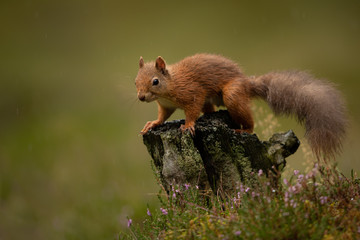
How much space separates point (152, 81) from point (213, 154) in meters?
0.75

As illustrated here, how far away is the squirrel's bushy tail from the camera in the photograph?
2.73 meters

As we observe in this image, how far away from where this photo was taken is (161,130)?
117 inches

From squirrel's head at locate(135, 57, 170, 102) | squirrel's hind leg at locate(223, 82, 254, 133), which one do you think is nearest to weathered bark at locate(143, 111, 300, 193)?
squirrel's hind leg at locate(223, 82, 254, 133)

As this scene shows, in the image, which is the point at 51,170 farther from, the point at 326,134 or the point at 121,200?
the point at 326,134

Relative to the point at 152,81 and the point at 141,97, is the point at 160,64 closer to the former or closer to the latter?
the point at 152,81

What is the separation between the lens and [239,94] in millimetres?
3072

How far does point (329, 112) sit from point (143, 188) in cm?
273

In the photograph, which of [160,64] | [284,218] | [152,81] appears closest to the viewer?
[284,218]

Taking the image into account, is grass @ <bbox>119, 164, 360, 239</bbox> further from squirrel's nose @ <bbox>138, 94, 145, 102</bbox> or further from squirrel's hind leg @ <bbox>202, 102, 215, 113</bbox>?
squirrel's hind leg @ <bbox>202, 102, 215, 113</bbox>

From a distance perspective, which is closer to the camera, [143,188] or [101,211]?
[101,211]

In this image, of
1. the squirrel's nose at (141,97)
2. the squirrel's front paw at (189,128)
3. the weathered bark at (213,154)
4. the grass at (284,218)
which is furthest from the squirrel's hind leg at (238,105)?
the grass at (284,218)

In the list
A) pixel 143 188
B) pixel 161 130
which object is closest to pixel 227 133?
pixel 161 130

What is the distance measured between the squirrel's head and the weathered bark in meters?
0.29

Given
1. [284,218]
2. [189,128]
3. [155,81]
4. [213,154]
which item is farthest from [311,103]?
[284,218]
